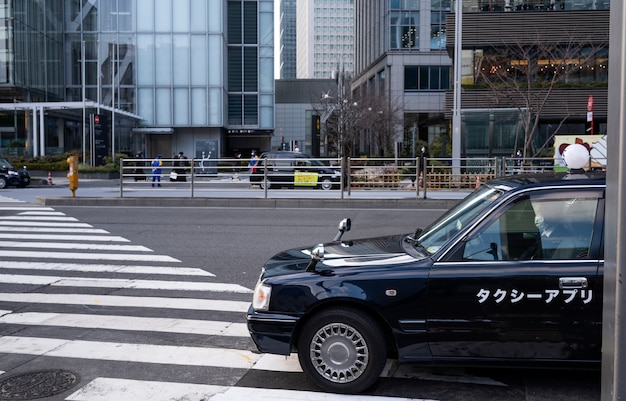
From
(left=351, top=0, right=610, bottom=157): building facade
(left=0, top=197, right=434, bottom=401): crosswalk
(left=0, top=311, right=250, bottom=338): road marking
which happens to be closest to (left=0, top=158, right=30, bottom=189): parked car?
(left=0, top=197, right=434, bottom=401): crosswalk

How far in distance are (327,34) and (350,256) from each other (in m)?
182

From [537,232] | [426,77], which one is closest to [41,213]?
[537,232]

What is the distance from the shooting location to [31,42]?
48.7 meters

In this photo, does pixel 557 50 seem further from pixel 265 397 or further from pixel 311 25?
pixel 311 25

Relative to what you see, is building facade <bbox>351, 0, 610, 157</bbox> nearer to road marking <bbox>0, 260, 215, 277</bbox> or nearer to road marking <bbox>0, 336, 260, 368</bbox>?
road marking <bbox>0, 260, 215, 277</bbox>

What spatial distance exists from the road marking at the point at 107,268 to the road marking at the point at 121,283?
1.96 feet

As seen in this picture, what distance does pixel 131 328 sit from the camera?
7.18 m

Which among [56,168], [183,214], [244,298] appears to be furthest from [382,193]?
[56,168]

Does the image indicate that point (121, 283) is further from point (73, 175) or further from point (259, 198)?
point (73, 175)

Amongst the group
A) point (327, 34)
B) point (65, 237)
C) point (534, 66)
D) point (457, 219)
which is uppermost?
point (327, 34)

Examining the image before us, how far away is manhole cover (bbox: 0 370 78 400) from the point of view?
205 inches

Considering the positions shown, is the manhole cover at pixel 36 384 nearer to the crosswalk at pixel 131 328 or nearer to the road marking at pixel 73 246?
the crosswalk at pixel 131 328

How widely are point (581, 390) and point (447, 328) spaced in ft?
4.18

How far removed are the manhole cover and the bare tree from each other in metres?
33.0
